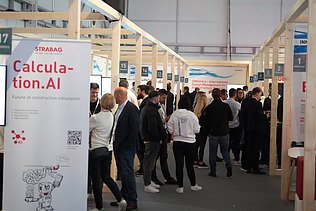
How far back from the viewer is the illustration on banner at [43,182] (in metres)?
4.71

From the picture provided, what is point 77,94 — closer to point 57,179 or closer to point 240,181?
point 57,179

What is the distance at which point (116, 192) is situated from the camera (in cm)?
589

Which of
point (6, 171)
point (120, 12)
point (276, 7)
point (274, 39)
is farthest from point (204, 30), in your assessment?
point (6, 171)

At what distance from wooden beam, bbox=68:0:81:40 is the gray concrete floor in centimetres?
214

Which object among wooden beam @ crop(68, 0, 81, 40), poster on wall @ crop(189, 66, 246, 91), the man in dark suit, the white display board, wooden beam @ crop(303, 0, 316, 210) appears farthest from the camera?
poster on wall @ crop(189, 66, 246, 91)

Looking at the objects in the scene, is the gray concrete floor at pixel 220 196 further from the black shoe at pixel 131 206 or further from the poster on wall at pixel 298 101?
the poster on wall at pixel 298 101

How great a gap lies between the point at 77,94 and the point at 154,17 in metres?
16.7

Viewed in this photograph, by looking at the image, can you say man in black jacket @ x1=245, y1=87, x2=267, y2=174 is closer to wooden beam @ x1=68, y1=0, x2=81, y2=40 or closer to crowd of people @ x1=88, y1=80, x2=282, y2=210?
crowd of people @ x1=88, y1=80, x2=282, y2=210

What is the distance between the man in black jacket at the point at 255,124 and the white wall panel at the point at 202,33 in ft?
40.4

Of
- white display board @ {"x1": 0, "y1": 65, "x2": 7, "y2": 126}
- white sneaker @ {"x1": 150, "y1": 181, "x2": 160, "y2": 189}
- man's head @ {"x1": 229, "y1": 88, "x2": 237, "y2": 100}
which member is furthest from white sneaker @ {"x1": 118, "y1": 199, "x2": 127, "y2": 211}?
man's head @ {"x1": 229, "y1": 88, "x2": 237, "y2": 100}

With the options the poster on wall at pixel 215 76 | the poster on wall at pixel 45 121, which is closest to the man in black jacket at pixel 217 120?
the poster on wall at pixel 45 121

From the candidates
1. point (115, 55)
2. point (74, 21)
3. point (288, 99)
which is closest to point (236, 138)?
point (288, 99)

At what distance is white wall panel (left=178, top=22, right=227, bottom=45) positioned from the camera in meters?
21.0

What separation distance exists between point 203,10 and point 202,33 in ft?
2.98
